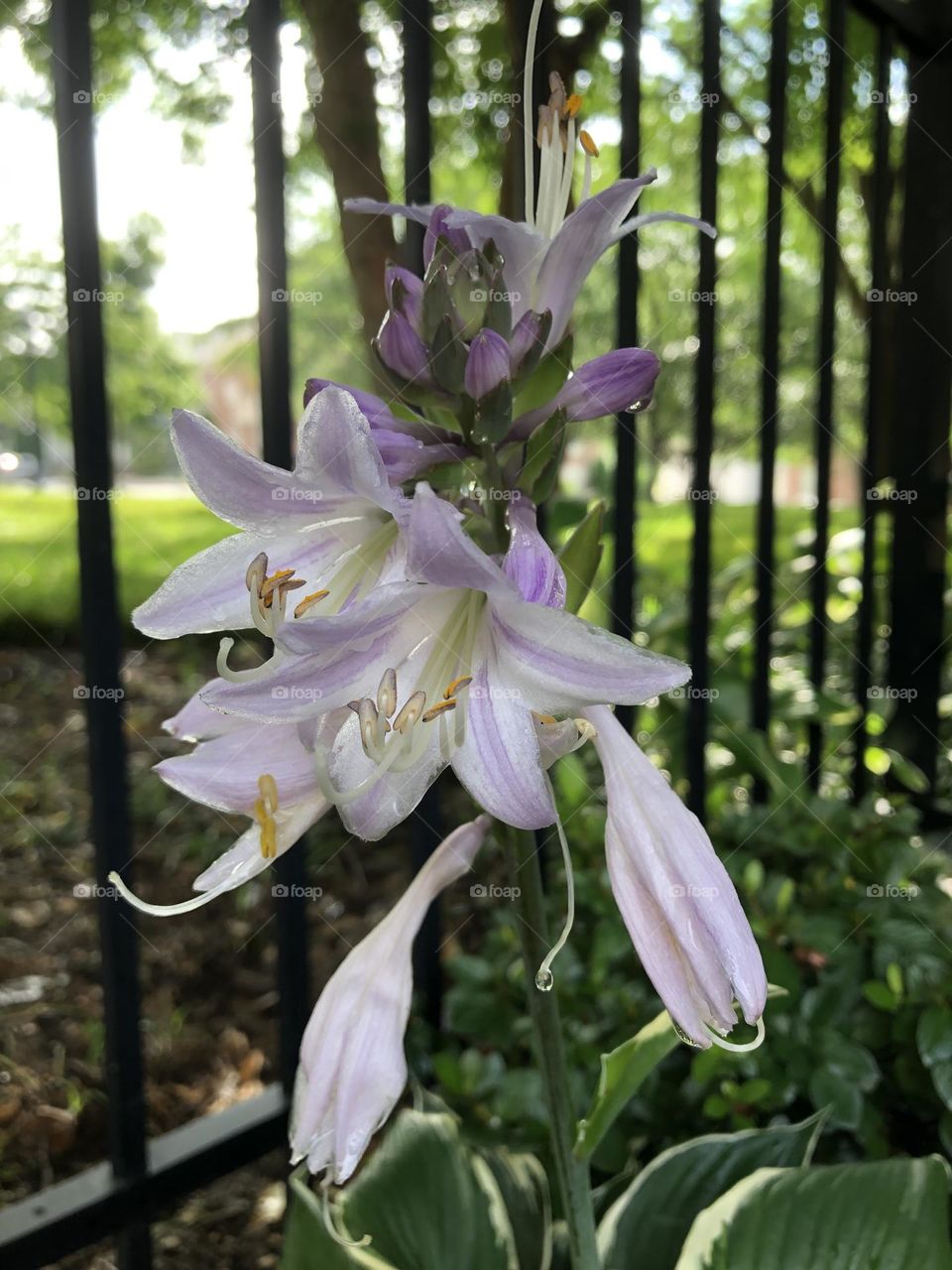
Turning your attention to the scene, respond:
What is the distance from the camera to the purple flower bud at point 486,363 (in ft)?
2.29

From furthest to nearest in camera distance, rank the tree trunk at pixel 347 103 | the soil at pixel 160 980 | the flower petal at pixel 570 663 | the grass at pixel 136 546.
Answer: the grass at pixel 136 546 < the tree trunk at pixel 347 103 < the soil at pixel 160 980 < the flower petal at pixel 570 663

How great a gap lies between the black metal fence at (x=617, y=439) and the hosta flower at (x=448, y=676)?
1.85 feet

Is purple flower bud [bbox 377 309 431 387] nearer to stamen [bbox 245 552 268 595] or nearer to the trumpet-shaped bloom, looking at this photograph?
stamen [bbox 245 552 268 595]

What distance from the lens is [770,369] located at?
1855 mm

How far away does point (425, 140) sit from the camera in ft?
4.22

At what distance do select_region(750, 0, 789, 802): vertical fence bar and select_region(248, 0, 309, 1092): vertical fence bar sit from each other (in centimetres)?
95

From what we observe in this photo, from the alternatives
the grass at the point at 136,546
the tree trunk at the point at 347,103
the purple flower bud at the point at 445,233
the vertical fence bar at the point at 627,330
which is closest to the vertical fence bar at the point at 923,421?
the grass at the point at 136,546

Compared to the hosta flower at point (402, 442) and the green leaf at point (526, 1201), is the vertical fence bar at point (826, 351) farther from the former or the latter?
the hosta flower at point (402, 442)

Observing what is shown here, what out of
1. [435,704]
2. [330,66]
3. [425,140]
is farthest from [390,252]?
[435,704]

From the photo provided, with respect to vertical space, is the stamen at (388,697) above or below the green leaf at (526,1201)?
above

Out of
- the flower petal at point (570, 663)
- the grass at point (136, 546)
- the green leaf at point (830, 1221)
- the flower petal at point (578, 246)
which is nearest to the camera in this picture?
the flower petal at point (570, 663)

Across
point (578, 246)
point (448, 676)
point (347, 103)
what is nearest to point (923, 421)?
point (347, 103)

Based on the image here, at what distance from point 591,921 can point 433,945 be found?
0.94 ft

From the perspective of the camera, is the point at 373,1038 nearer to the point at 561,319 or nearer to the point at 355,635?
the point at 355,635
